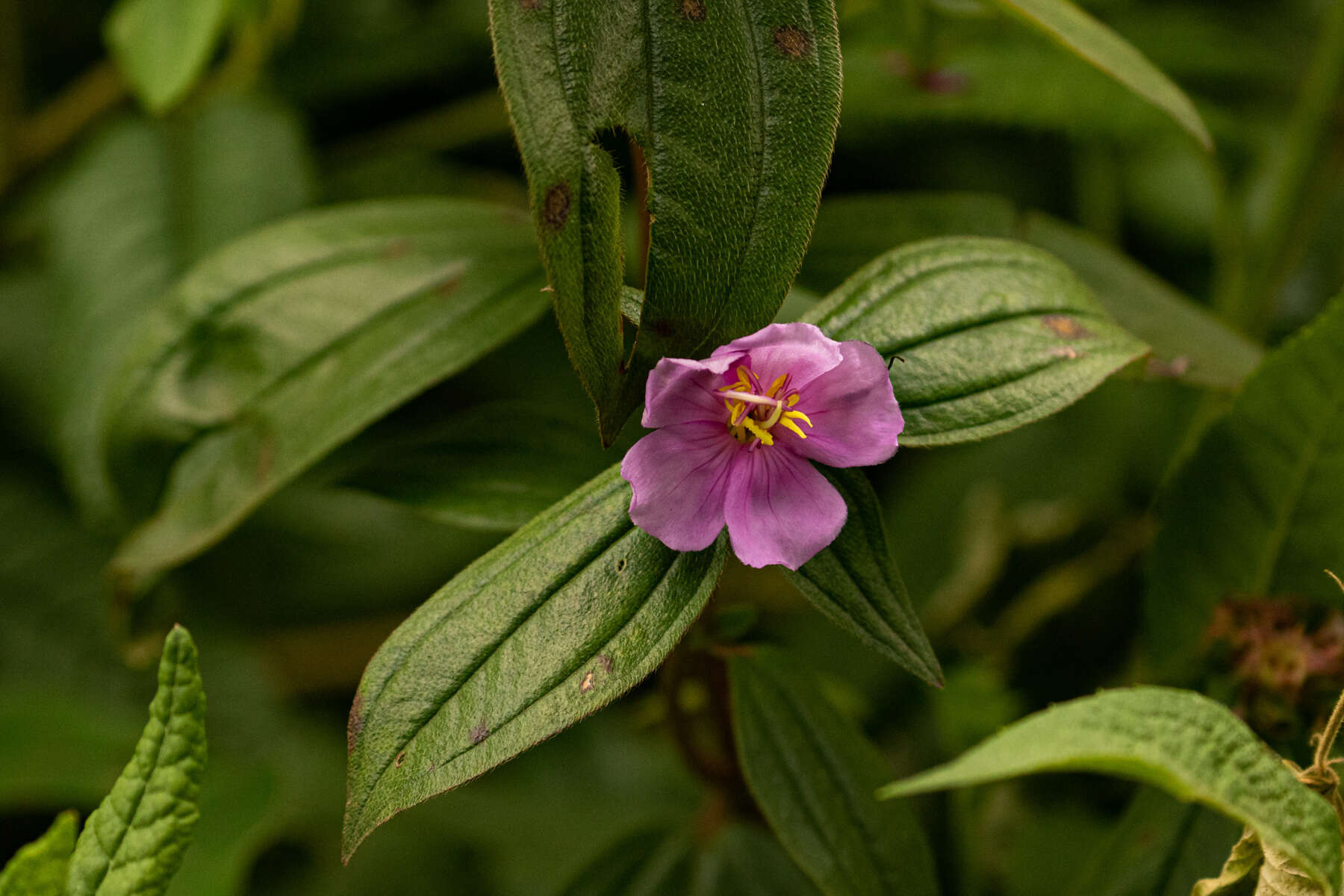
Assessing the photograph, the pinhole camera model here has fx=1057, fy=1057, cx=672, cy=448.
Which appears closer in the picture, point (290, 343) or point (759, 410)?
point (759, 410)

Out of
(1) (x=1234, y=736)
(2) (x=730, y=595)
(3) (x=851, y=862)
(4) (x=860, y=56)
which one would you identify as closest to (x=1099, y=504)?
(2) (x=730, y=595)

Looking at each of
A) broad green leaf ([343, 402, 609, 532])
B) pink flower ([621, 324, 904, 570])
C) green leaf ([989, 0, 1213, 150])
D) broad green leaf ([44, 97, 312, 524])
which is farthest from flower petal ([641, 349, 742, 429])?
broad green leaf ([44, 97, 312, 524])

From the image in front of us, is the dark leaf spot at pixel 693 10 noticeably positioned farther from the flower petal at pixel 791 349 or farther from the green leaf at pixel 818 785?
the green leaf at pixel 818 785

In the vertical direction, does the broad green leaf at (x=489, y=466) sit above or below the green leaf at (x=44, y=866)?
above

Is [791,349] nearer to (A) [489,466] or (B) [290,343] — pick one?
(A) [489,466]

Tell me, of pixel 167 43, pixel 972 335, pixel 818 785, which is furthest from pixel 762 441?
pixel 167 43

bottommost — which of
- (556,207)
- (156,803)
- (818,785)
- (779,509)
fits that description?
(818,785)

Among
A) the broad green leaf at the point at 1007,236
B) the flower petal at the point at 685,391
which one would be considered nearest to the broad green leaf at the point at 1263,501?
the broad green leaf at the point at 1007,236

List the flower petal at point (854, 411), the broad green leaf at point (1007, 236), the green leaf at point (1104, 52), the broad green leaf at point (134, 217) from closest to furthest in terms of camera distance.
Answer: the flower petal at point (854, 411) < the green leaf at point (1104, 52) < the broad green leaf at point (1007, 236) < the broad green leaf at point (134, 217)
